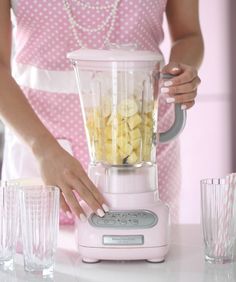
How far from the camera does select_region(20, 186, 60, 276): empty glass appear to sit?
110 cm

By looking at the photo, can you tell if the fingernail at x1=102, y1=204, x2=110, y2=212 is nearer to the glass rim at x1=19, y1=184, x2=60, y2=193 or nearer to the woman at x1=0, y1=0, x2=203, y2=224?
the glass rim at x1=19, y1=184, x2=60, y2=193

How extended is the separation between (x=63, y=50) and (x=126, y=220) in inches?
19.9

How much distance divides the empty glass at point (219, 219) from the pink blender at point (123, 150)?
0.24 ft

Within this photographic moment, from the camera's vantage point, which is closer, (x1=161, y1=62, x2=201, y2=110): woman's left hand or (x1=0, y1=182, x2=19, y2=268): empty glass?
(x1=0, y1=182, x2=19, y2=268): empty glass

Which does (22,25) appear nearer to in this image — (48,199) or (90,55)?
(90,55)

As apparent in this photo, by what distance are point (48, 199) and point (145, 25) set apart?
23.4 inches

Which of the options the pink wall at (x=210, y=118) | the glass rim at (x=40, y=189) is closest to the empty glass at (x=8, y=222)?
the glass rim at (x=40, y=189)

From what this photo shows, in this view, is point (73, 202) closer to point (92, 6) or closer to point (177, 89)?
point (177, 89)

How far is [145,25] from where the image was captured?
1568 mm

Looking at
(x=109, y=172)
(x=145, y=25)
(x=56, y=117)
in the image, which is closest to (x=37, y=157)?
(x=109, y=172)

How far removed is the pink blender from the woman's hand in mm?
15

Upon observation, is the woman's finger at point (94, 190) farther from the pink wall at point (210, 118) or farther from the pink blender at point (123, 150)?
the pink wall at point (210, 118)

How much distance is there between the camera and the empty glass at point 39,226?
1.10 m

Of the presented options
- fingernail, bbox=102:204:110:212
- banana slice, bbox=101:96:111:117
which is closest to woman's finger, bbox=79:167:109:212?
fingernail, bbox=102:204:110:212
